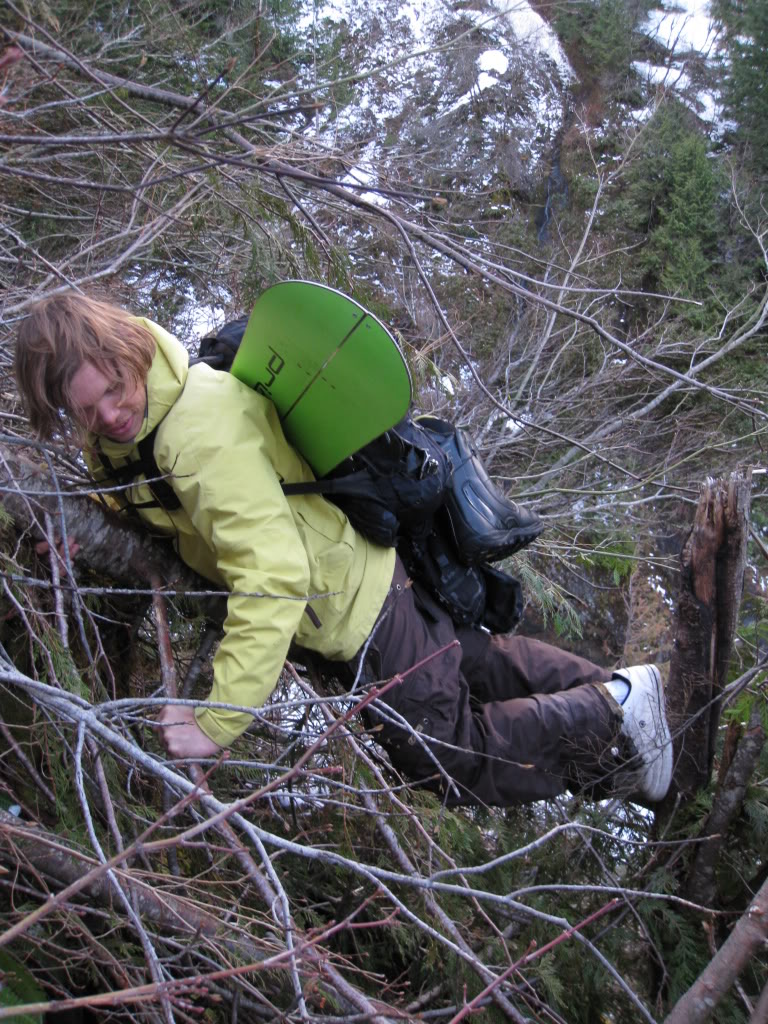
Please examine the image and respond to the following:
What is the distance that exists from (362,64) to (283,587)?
8261 mm

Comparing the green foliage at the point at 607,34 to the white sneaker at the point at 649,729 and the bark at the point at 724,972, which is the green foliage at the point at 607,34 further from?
the bark at the point at 724,972

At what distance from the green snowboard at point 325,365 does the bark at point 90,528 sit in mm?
510

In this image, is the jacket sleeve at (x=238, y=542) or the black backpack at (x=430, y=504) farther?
the black backpack at (x=430, y=504)

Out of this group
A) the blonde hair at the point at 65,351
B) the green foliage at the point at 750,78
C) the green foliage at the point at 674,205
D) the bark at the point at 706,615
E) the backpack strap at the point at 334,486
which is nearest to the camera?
the blonde hair at the point at 65,351

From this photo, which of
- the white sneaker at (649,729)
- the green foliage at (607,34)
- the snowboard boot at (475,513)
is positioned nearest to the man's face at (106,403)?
the snowboard boot at (475,513)

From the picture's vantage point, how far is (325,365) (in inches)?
77.8

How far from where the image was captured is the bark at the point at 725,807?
2.25 m

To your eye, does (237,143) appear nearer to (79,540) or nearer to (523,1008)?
(79,540)

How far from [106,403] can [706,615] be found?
173 cm

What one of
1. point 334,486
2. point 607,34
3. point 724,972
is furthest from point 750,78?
point 724,972

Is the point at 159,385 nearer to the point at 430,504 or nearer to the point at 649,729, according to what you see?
the point at 430,504

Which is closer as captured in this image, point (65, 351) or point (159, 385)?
point (65, 351)

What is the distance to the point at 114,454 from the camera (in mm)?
1944

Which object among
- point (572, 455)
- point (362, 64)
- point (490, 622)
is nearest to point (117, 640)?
point (490, 622)
